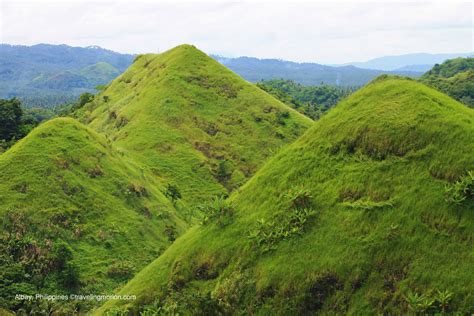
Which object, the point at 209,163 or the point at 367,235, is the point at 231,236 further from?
the point at 209,163

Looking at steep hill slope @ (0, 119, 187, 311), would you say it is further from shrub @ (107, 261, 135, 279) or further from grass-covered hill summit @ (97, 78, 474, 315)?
grass-covered hill summit @ (97, 78, 474, 315)

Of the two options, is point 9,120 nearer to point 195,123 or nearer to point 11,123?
point 11,123

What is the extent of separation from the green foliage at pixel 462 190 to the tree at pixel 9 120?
6055cm

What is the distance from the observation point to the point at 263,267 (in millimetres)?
15906

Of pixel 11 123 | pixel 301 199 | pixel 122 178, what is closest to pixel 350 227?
pixel 301 199

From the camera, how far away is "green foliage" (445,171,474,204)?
14469 millimetres

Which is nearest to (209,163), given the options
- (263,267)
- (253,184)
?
(253,184)

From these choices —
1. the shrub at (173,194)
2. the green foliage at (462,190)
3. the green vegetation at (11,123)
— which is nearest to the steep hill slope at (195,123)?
the shrub at (173,194)

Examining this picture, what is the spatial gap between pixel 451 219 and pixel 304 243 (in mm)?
4870

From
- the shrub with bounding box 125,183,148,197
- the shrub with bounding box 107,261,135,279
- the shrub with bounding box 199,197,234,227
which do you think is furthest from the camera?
the shrub with bounding box 125,183,148,197

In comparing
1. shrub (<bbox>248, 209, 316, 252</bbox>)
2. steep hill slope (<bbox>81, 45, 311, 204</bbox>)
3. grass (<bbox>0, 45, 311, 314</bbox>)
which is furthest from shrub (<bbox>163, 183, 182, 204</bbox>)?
shrub (<bbox>248, 209, 316, 252</bbox>)

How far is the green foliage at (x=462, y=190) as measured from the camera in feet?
47.5

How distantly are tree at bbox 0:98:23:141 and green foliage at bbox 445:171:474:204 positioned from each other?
60.5 meters

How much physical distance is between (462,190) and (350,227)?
→ 3789 millimetres
